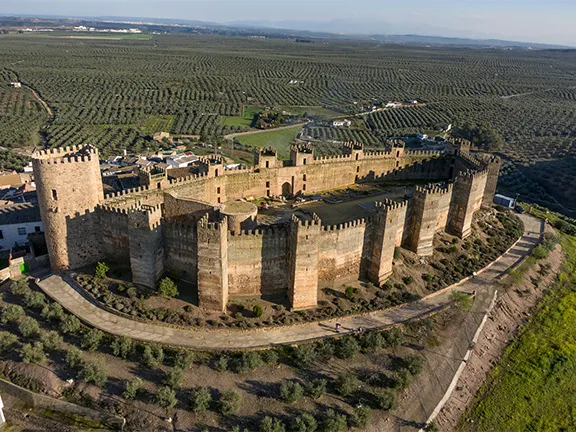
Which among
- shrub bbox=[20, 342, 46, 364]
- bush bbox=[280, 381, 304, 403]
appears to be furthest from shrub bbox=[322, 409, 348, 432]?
shrub bbox=[20, 342, 46, 364]

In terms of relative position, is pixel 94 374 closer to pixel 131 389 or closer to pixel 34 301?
pixel 131 389

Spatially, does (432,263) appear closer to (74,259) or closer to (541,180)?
(74,259)

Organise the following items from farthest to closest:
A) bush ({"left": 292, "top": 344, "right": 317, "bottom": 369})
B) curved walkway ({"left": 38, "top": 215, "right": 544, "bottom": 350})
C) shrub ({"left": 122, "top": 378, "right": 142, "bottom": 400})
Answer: curved walkway ({"left": 38, "top": 215, "right": 544, "bottom": 350})
bush ({"left": 292, "top": 344, "right": 317, "bottom": 369})
shrub ({"left": 122, "top": 378, "right": 142, "bottom": 400})

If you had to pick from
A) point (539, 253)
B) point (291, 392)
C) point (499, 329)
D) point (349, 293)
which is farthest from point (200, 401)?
point (539, 253)

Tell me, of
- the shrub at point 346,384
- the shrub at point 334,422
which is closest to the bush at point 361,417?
the shrub at point 334,422

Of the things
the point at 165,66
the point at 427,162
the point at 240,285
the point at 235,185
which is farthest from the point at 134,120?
the point at 165,66

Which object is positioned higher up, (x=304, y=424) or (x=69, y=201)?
(x=69, y=201)

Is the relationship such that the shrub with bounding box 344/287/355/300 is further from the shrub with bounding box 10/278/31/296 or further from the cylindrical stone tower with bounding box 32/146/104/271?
the shrub with bounding box 10/278/31/296
